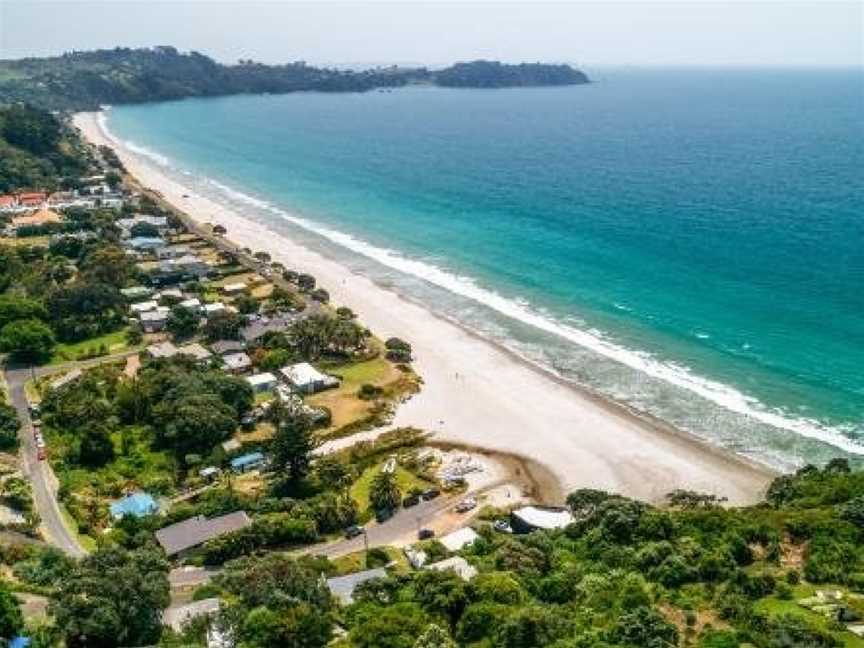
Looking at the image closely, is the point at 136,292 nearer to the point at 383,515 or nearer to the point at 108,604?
the point at 383,515

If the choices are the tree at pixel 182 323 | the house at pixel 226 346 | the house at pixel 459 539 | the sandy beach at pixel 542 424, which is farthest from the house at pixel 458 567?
the tree at pixel 182 323

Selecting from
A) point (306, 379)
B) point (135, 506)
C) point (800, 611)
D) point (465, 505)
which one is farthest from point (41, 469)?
point (800, 611)

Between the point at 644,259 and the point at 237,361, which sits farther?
the point at 644,259

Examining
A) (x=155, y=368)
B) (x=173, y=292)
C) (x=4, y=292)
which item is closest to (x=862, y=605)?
(x=155, y=368)

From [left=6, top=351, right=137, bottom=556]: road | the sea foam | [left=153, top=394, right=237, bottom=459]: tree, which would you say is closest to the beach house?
[left=6, top=351, right=137, bottom=556]: road

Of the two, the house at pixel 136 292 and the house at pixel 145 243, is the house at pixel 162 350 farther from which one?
the house at pixel 145 243

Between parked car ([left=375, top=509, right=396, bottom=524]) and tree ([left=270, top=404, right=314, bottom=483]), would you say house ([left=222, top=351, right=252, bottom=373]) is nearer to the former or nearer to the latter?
tree ([left=270, top=404, right=314, bottom=483])
